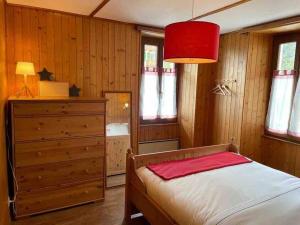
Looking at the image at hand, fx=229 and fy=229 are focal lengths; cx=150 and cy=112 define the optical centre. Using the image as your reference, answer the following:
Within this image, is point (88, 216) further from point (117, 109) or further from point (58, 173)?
point (117, 109)

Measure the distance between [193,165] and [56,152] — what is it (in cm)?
154

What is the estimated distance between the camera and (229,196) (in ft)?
6.07

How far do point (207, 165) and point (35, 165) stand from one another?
1.88 meters

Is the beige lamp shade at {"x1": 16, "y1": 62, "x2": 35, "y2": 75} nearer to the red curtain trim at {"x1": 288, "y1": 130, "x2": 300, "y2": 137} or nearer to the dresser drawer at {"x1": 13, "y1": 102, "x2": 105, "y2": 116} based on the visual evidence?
the dresser drawer at {"x1": 13, "y1": 102, "x2": 105, "y2": 116}

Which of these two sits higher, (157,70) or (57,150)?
(157,70)

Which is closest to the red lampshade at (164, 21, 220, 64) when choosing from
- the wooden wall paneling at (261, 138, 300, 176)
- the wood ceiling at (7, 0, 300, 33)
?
the wood ceiling at (7, 0, 300, 33)

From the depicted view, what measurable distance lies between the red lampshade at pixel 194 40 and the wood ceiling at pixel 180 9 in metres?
0.98

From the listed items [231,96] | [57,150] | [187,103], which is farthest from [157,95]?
[57,150]

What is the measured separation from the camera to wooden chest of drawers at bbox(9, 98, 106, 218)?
7.98 ft

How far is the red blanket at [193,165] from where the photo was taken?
225cm

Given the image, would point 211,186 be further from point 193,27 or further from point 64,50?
point 64,50

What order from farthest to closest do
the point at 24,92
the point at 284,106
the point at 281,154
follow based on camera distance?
the point at 281,154
the point at 284,106
the point at 24,92

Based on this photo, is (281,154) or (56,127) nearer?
(56,127)

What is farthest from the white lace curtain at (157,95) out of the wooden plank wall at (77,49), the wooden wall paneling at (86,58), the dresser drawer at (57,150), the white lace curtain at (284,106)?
the white lace curtain at (284,106)
